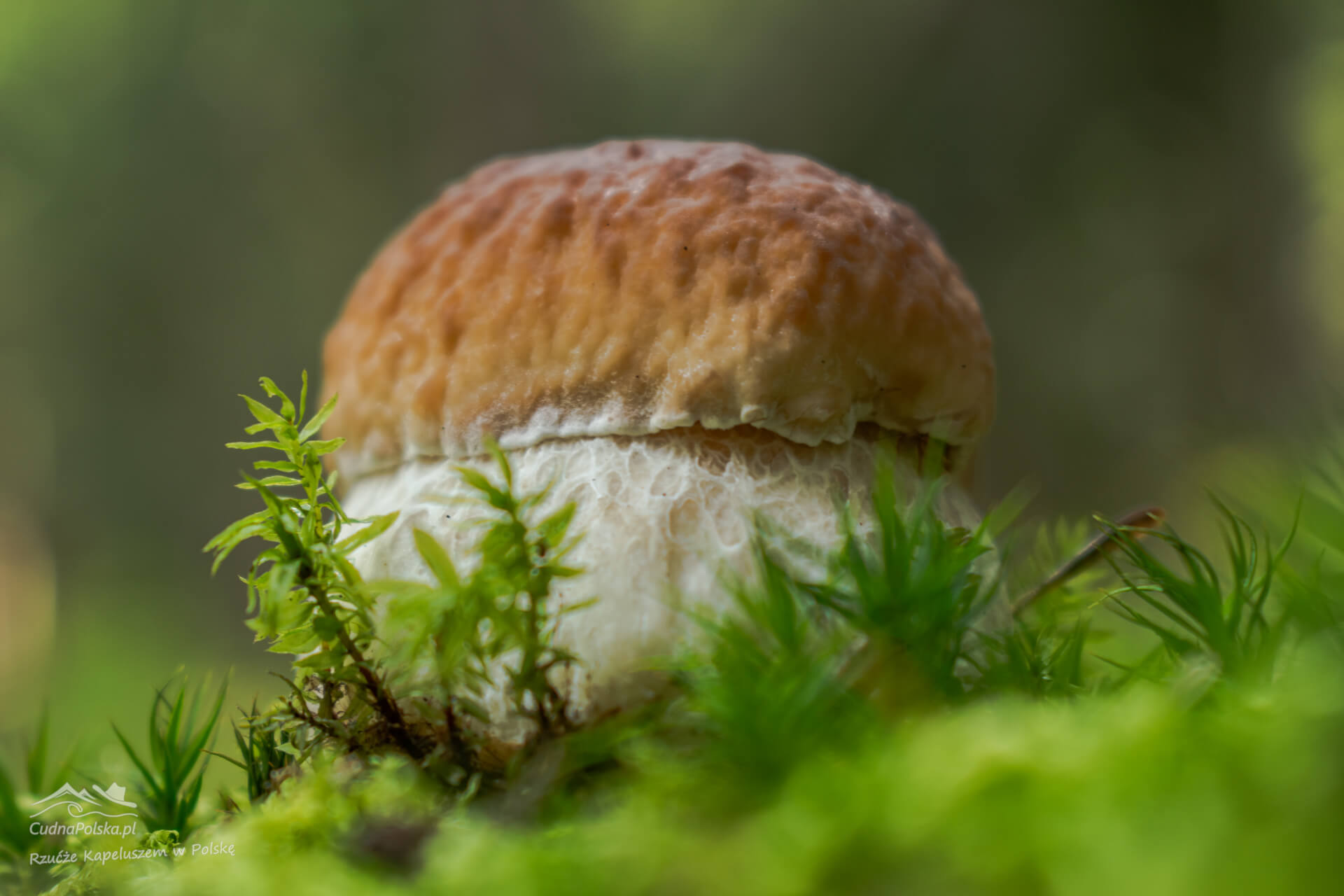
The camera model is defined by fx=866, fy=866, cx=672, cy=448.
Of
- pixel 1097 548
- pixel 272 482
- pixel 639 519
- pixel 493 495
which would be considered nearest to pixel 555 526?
pixel 493 495

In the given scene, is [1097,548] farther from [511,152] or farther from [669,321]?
[511,152]

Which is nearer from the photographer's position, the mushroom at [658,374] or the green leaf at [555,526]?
the green leaf at [555,526]

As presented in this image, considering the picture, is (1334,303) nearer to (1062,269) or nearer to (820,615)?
(1062,269)

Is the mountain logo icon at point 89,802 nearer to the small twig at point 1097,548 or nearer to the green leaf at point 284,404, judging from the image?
the green leaf at point 284,404

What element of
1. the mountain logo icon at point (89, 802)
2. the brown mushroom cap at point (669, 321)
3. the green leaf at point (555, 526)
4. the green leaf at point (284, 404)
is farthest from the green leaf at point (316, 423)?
the mountain logo icon at point (89, 802)

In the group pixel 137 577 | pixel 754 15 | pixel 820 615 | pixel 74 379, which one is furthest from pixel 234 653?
pixel 820 615

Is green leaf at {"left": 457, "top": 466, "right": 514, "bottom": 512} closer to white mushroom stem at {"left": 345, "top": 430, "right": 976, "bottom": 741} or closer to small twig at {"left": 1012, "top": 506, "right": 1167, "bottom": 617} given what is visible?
white mushroom stem at {"left": 345, "top": 430, "right": 976, "bottom": 741}

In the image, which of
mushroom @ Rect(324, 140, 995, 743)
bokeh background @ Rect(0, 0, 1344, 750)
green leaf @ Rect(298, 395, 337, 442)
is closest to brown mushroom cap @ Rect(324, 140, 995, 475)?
mushroom @ Rect(324, 140, 995, 743)
